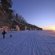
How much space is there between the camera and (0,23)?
4559 centimetres

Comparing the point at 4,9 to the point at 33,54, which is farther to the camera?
the point at 4,9

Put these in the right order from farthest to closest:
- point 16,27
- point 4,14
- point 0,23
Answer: point 16,27, point 4,14, point 0,23

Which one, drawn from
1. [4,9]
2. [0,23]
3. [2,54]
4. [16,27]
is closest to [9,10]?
[4,9]

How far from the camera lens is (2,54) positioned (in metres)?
10.2

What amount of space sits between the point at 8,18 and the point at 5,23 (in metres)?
2.09

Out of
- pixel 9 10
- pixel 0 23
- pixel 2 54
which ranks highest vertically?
pixel 9 10

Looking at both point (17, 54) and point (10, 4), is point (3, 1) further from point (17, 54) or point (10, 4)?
point (17, 54)

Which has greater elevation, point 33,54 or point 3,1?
point 3,1

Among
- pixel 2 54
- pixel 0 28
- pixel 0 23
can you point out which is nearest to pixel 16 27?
pixel 0 28

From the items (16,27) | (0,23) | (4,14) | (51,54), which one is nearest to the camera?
(51,54)

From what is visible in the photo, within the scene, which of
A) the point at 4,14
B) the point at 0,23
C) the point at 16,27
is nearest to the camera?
the point at 0,23

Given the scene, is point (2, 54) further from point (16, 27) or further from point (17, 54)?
point (16, 27)

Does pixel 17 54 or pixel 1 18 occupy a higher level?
pixel 1 18

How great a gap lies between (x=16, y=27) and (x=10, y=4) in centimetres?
1998
